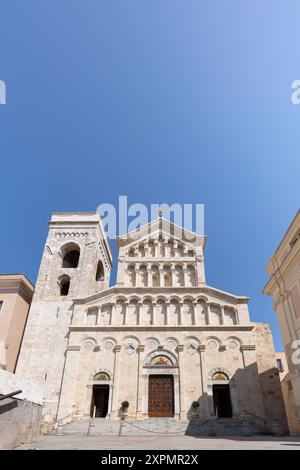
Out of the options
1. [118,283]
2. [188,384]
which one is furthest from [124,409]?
[118,283]

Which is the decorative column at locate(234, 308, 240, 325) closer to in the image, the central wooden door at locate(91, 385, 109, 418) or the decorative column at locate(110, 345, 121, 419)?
the decorative column at locate(110, 345, 121, 419)

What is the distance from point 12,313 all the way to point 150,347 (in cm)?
1245

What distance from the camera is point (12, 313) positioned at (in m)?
24.3

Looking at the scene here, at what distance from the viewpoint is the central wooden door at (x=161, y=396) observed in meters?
20.2

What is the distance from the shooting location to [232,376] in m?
21.1

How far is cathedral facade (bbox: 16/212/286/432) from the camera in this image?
20.4 m

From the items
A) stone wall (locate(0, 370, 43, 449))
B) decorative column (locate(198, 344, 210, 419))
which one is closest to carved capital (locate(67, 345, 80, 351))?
decorative column (locate(198, 344, 210, 419))

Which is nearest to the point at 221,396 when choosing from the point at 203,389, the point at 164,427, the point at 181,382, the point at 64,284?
the point at 203,389

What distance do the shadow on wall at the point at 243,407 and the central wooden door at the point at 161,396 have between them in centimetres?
160

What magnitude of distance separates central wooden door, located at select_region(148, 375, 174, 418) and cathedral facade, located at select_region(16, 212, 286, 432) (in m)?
0.07

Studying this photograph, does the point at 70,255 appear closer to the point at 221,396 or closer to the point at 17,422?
the point at 221,396

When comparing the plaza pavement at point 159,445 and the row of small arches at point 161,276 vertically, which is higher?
the row of small arches at point 161,276

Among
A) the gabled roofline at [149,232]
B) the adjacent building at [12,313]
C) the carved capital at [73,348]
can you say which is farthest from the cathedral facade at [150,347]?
the gabled roofline at [149,232]

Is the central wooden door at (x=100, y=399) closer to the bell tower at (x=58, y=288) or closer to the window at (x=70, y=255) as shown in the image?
the bell tower at (x=58, y=288)
